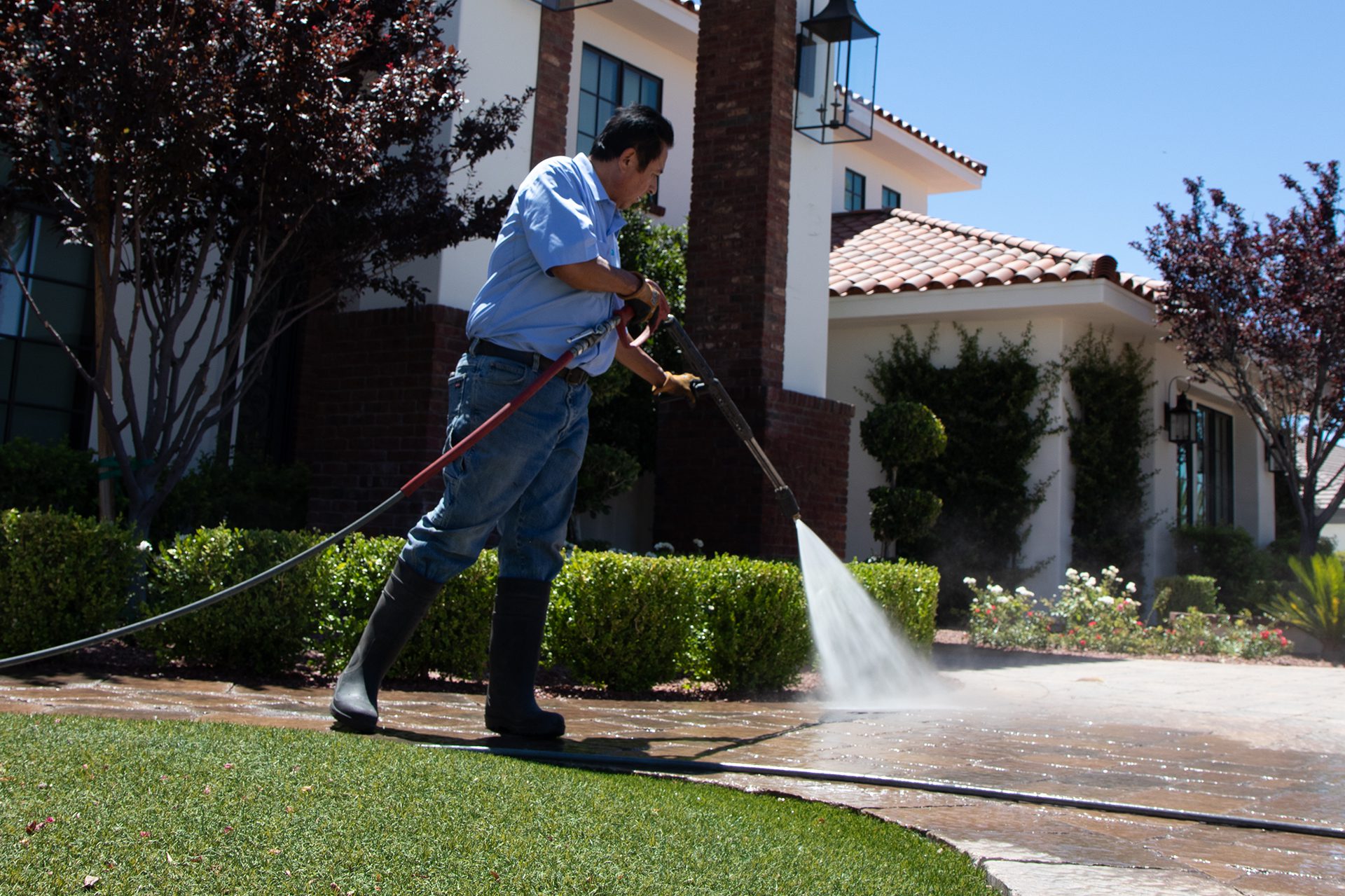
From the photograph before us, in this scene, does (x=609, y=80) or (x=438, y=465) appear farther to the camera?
(x=609, y=80)

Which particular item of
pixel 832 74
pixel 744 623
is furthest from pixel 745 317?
pixel 744 623

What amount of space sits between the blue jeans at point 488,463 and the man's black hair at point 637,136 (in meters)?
0.76

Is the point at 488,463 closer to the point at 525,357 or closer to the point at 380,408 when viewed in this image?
the point at 525,357

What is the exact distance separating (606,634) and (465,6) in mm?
4292

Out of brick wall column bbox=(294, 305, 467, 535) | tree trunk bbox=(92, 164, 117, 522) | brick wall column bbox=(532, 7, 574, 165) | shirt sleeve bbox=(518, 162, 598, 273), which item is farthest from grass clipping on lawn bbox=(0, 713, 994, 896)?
brick wall column bbox=(532, 7, 574, 165)

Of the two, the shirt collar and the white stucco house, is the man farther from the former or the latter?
the white stucco house

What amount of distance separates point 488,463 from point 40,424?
5.94 metres

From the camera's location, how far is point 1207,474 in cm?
1628

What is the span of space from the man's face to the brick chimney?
5.06m

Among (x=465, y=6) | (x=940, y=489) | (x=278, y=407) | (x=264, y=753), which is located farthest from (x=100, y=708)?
(x=940, y=489)

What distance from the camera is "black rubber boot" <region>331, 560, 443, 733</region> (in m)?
3.57

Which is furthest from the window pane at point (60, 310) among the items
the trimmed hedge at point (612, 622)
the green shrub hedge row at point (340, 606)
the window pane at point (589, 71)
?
the window pane at point (589, 71)

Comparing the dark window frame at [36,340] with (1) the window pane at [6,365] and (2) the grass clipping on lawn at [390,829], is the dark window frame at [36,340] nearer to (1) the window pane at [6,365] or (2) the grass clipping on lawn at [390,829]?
(1) the window pane at [6,365]

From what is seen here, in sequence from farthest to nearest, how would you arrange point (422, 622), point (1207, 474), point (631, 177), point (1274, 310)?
point (1207, 474) → point (1274, 310) → point (422, 622) → point (631, 177)
